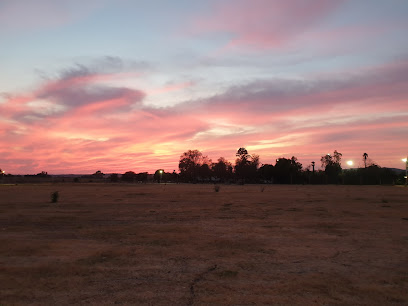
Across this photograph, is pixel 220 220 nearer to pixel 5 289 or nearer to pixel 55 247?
pixel 55 247

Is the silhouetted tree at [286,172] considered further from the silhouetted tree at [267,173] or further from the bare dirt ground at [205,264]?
the bare dirt ground at [205,264]

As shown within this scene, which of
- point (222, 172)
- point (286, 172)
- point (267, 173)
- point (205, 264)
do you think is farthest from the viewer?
point (222, 172)

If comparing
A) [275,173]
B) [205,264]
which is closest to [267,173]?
[275,173]

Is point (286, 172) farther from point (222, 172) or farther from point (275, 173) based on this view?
point (222, 172)

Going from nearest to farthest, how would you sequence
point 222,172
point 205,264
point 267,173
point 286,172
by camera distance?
point 205,264 < point 286,172 < point 267,173 < point 222,172

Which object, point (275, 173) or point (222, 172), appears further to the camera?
point (222, 172)

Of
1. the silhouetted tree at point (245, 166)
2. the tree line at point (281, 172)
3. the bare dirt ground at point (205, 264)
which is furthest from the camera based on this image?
the silhouetted tree at point (245, 166)

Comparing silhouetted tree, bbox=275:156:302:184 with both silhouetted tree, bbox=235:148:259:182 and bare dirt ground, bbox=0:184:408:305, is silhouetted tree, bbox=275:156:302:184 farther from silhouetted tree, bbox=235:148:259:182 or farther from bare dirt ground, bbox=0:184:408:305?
bare dirt ground, bbox=0:184:408:305

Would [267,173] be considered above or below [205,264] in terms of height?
above

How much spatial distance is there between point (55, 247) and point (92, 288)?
4.09 metres

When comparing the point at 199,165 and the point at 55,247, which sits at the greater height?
the point at 199,165

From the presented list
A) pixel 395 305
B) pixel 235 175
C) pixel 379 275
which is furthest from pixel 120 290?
Result: pixel 235 175

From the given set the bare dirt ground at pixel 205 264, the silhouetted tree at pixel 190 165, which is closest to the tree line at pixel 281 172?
the silhouetted tree at pixel 190 165

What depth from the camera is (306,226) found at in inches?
509
